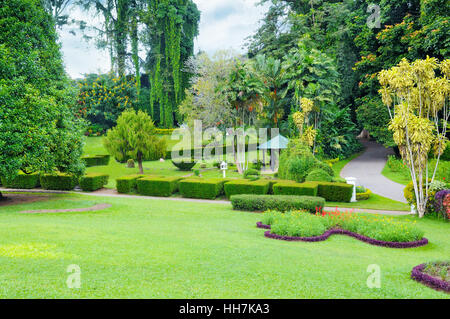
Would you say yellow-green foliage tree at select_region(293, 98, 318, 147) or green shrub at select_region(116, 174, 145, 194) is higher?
yellow-green foliage tree at select_region(293, 98, 318, 147)

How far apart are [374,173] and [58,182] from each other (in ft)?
74.9

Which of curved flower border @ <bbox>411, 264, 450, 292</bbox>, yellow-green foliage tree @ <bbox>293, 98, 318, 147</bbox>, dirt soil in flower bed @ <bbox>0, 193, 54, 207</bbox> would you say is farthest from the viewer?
yellow-green foliage tree @ <bbox>293, 98, 318, 147</bbox>

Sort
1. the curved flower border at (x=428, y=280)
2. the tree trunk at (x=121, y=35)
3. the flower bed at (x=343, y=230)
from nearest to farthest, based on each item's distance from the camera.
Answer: the curved flower border at (x=428, y=280)
the flower bed at (x=343, y=230)
the tree trunk at (x=121, y=35)

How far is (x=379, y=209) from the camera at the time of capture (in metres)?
16.0

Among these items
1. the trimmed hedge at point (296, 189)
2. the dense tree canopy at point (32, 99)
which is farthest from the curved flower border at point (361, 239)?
the dense tree canopy at point (32, 99)

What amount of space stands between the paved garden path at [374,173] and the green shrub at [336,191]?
305 centimetres

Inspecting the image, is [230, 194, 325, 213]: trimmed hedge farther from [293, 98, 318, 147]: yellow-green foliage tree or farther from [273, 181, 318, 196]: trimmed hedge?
[293, 98, 318, 147]: yellow-green foliage tree

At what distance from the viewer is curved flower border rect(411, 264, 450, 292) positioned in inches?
230

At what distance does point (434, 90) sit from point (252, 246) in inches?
424

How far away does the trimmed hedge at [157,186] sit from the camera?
19797mm

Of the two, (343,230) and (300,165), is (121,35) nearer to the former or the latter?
(300,165)

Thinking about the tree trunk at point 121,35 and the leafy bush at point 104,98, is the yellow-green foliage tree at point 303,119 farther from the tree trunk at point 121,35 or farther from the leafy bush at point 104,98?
the tree trunk at point 121,35

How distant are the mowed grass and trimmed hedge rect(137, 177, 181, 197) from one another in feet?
28.9

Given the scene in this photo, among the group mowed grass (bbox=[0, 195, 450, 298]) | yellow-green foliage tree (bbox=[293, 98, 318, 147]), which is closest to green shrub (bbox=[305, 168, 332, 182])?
yellow-green foliage tree (bbox=[293, 98, 318, 147])
